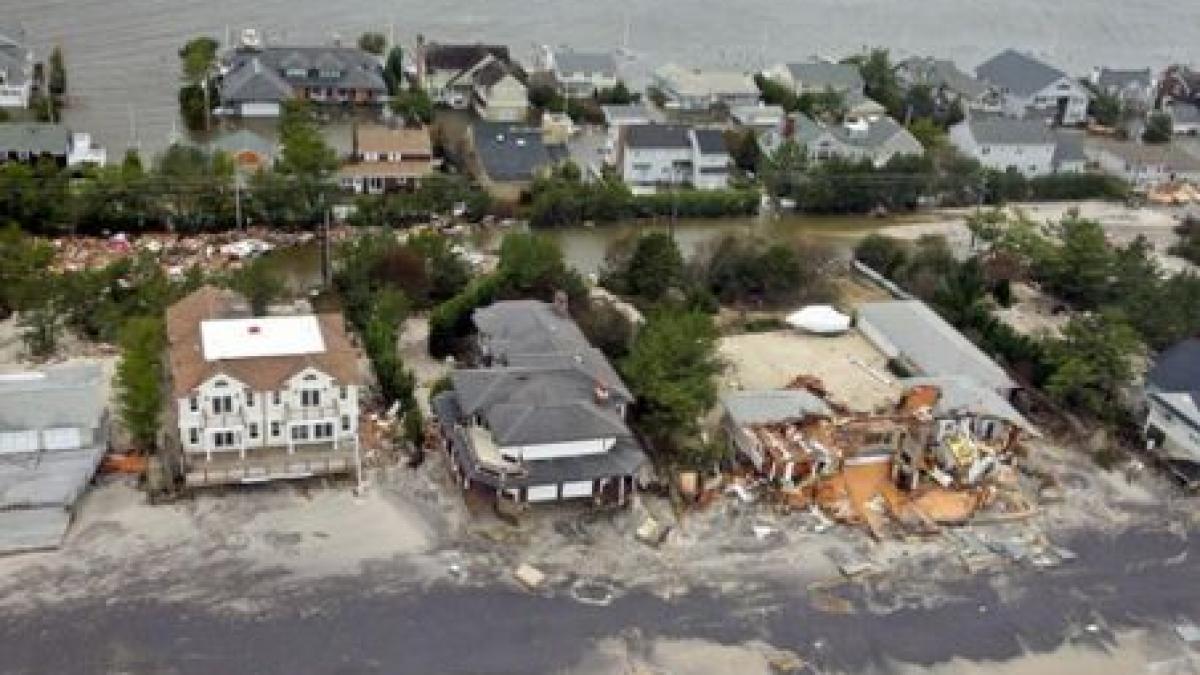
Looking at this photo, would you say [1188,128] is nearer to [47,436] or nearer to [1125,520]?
[1125,520]

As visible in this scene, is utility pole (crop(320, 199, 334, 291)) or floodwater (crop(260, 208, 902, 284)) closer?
utility pole (crop(320, 199, 334, 291))

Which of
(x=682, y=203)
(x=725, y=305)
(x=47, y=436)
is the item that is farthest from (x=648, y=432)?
(x=682, y=203)

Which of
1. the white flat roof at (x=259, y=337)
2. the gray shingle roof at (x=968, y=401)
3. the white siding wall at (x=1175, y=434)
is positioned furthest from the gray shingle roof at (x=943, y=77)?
the white flat roof at (x=259, y=337)

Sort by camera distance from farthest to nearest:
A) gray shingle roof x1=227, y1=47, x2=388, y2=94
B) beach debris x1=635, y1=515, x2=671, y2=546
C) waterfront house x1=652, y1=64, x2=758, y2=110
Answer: waterfront house x1=652, y1=64, x2=758, y2=110
gray shingle roof x1=227, y1=47, x2=388, y2=94
beach debris x1=635, y1=515, x2=671, y2=546

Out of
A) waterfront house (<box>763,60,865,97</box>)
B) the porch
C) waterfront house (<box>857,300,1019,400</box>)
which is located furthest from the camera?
waterfront house (<box>763,60,865,97</box>)

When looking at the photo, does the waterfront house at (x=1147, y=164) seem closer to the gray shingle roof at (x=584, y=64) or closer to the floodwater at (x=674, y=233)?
the floodwater at (x=674, y=233)

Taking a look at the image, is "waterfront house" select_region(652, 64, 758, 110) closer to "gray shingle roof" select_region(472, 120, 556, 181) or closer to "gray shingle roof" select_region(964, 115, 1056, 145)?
"gray shingle roof" select_region(964, 115, 1056, 145)

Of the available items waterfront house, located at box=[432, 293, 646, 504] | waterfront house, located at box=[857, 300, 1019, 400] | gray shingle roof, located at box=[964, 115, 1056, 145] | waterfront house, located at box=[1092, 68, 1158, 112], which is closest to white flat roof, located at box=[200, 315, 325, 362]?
waterfront house, located at box=[432, 293, 646, 504]
